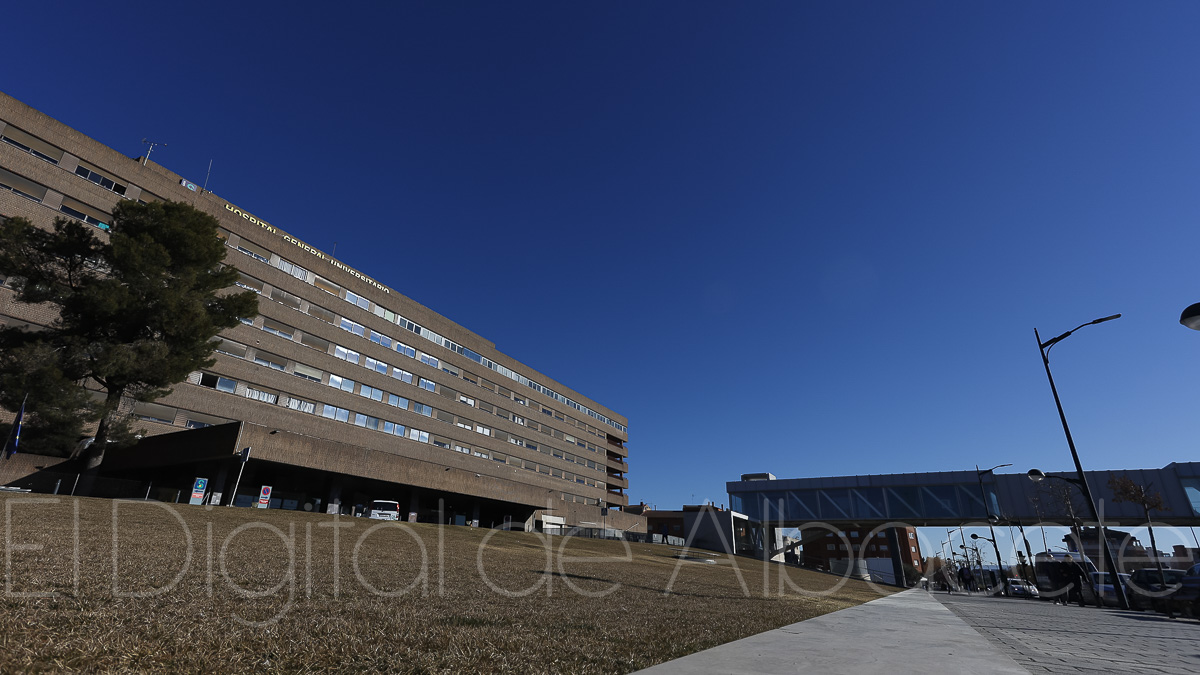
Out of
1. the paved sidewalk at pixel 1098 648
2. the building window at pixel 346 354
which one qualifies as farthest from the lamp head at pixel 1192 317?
the building window at pixel 346 354

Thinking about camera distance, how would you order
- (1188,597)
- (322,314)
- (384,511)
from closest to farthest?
(1188,597), (384,511), (322,314)

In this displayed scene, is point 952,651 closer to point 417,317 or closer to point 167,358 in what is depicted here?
point 167,358

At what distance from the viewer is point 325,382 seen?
48875 mm

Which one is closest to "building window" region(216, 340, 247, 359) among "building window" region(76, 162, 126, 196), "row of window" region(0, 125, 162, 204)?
"row of window" region(0, 125, 162, 204)

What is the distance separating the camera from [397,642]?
4.58 meters

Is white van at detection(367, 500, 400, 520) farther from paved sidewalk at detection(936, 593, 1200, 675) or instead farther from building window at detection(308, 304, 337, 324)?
paved sidewalk at detection(936, 593, 1200, 675)

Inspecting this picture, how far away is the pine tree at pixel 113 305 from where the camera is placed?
86.4 ft

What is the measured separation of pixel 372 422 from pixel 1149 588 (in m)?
54.3

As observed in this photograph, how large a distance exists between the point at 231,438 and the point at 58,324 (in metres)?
10.4

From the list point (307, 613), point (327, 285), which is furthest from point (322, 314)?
point (307, 613)

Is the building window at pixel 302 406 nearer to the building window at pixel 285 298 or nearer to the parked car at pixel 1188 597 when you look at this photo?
the building window at pixel 285 298

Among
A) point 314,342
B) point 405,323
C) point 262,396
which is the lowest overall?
point 262,396

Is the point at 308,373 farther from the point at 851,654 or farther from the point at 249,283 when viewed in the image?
the point at 851,654

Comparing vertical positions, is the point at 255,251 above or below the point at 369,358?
above
